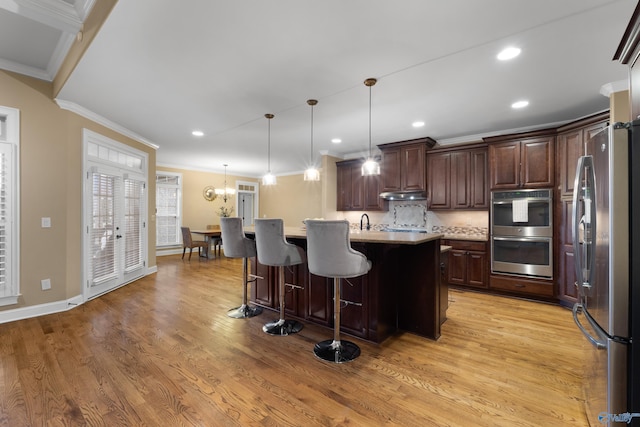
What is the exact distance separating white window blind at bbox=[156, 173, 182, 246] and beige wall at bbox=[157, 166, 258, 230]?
0.15 metres

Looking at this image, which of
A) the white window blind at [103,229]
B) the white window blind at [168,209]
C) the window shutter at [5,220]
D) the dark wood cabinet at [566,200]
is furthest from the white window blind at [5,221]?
the dark wood cabinet at [566,200]

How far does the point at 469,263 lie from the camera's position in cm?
443

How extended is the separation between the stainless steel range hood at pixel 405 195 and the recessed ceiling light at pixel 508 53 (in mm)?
2782

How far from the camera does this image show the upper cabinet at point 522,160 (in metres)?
3.89

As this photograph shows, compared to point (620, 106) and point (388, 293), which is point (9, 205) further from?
point (620, 106)

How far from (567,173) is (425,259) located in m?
2.60

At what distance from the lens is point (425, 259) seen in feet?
9.09

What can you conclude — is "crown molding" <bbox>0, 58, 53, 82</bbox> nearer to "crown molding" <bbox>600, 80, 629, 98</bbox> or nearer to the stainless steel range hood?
the stainless steel range hood

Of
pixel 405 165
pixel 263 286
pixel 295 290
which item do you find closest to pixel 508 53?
pixel 405 165

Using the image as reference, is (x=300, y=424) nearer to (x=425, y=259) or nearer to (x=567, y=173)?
(x=425, y=259)

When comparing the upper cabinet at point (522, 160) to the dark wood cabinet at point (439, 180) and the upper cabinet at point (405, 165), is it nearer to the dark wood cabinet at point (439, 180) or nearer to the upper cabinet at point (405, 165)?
the dark wood cabinet at point (439, 180)

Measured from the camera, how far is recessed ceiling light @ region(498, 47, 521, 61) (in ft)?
7.52

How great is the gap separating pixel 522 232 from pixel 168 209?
8.12 metres

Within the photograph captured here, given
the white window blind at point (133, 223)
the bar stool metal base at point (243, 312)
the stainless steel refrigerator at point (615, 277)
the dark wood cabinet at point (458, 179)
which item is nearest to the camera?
the stainless steel refrigerator at point (615, 277)
